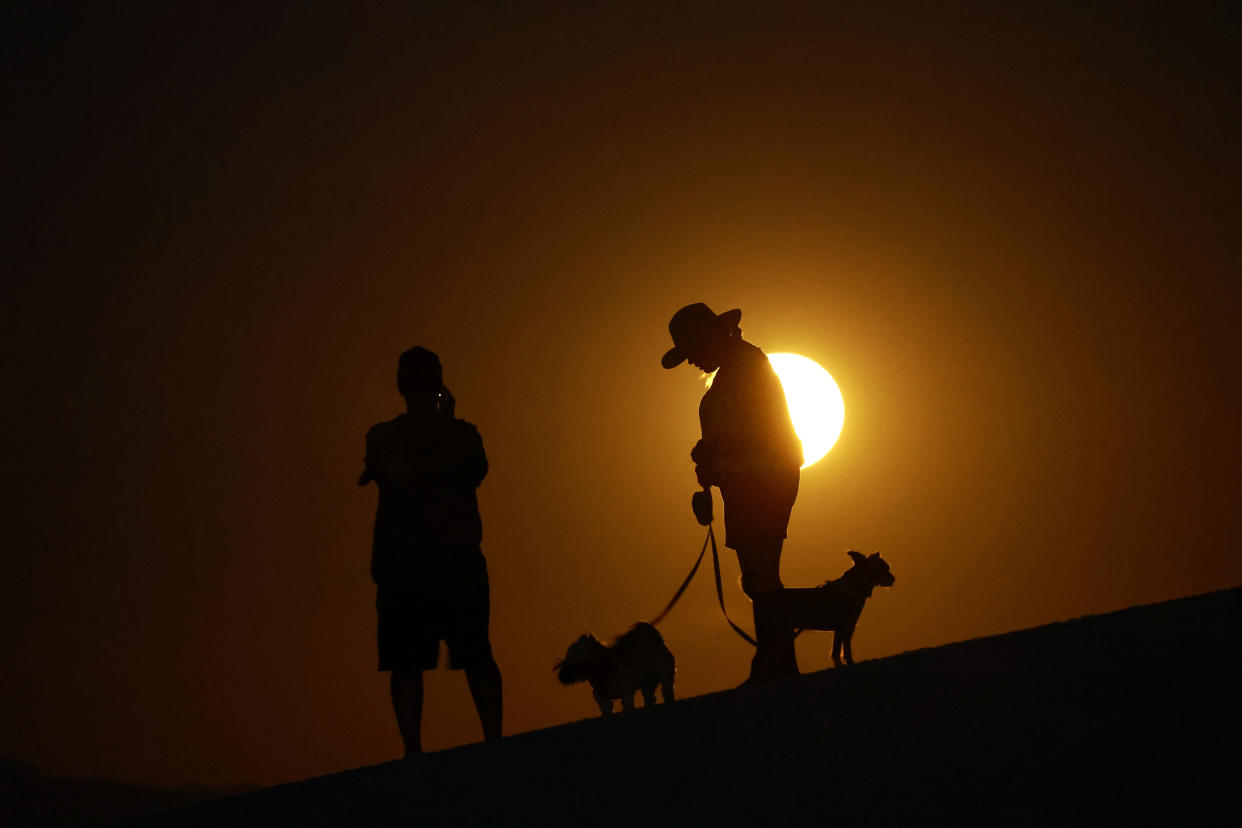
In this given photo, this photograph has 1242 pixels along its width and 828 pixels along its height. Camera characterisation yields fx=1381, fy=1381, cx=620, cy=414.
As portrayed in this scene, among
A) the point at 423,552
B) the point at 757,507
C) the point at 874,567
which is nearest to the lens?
the point at 757,507

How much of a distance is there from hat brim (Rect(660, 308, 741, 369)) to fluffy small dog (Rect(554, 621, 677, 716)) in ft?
5.59

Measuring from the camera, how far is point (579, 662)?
794 centimetres

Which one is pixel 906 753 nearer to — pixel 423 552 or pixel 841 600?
pixel 423 552

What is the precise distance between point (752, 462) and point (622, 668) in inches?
71.8

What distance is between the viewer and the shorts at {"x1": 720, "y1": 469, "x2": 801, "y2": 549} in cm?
677

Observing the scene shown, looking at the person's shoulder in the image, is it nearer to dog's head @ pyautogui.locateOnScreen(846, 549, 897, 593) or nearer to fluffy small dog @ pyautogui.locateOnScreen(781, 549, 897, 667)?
fluffy small dog @ pyautogui.locateOnScreen(781, 549, 897, 667)

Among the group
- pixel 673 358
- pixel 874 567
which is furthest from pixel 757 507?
pixel 874 567

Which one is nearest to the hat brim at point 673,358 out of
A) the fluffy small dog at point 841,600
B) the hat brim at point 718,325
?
the hat brim at point 718,325

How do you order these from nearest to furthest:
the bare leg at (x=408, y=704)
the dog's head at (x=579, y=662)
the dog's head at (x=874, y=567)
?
the bare leg at (x=408, y=704), the dog's head at (x=579, y=662), the dog's head at (x=874, y=567)

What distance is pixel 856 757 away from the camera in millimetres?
4391

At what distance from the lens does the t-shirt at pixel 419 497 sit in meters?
6.87

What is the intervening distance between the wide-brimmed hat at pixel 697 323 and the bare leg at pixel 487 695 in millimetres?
1934

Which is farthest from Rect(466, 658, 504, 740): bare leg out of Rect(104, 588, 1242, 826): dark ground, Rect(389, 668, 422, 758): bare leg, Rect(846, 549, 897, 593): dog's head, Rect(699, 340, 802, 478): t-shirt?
Rect(846, 549, 897, 593): dog's head

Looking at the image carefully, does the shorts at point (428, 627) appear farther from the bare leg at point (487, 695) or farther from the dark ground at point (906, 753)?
the dark ground at point (906, 753)
